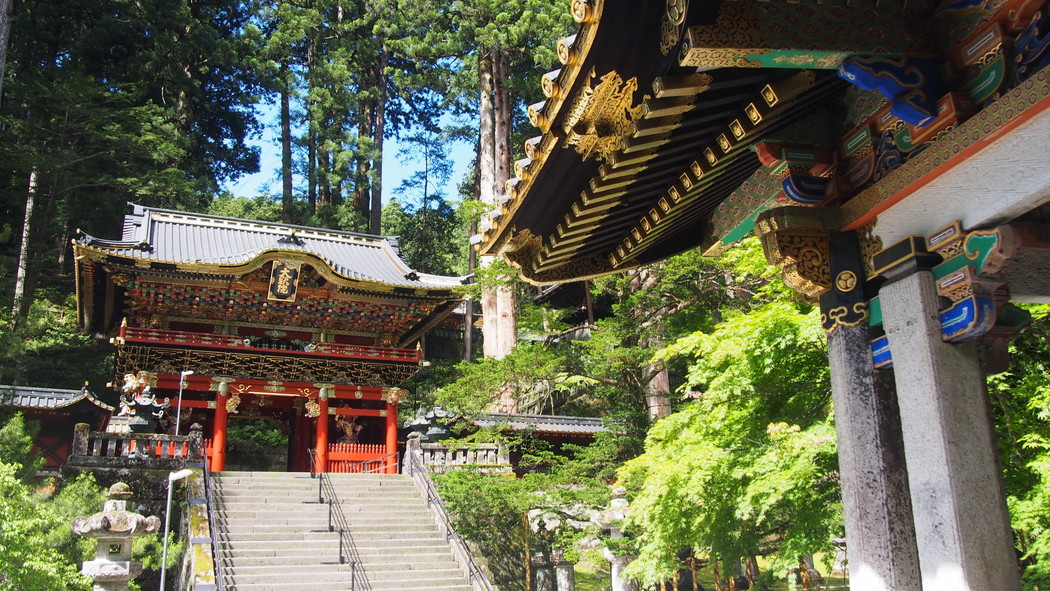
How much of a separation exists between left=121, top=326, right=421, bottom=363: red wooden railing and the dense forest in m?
1.43

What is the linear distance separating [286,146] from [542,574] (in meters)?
21.5

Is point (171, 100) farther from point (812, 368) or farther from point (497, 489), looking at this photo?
point (812, 368)

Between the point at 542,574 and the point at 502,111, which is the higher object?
the point at 502,111

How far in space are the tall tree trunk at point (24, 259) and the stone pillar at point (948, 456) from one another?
16.1m

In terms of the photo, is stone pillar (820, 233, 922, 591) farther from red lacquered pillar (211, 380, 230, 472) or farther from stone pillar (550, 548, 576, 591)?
red lacquered pillar (211, 380, 230, 472)

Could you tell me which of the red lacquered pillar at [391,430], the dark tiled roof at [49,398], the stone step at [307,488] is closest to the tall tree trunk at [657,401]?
the stone step at [307,488]

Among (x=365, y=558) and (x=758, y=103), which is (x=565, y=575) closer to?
(x=365, y=558)

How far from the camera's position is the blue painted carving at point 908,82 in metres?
3.03

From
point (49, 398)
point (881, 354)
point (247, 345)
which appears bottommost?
point (881, 354)

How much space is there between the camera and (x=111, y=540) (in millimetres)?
7809

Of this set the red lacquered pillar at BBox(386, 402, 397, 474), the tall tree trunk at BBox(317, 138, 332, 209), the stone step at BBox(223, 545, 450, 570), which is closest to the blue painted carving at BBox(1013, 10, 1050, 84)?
the stone step at BBox(223, 545, 450, 570)

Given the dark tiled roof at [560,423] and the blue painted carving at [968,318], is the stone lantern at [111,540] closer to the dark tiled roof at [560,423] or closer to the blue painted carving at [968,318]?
the blue painted carving at [968,318]

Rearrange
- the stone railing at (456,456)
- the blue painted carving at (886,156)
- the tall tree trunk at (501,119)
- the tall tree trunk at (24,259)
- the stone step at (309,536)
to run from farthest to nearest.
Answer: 1. the tall tree trunk at (501,119)
2. the tall tree trunk at (24,259)
3. the stone railing at (456,456)
4. the stone step at (309,536)
5. the blue painted carving at (886,156)

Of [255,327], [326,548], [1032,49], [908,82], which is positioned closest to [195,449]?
[326,548]
